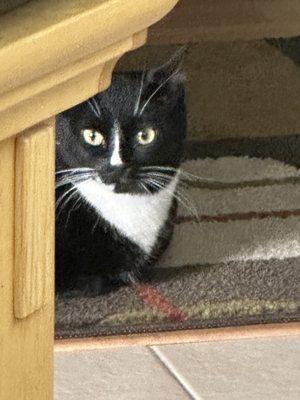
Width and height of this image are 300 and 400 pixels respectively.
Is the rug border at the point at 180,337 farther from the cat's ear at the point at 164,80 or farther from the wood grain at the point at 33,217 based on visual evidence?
the wood grain at the point at 33,217

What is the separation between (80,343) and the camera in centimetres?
Answer: 138

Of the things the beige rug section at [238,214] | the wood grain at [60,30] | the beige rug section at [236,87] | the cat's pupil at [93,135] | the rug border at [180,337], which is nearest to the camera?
the wood grain at [60,30]

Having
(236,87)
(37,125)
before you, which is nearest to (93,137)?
(236,87)

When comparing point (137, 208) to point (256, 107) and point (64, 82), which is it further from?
point (64, 82)

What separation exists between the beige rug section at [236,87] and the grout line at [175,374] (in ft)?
2.31

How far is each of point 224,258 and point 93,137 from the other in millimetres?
302

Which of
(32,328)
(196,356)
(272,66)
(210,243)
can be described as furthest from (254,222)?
(32,328)

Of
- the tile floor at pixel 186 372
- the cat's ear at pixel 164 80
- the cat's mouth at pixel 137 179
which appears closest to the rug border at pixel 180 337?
the tile floor at pixel 186 372

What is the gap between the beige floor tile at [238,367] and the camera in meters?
1.28

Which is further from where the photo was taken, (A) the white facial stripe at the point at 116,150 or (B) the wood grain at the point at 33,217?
(A) the white facial stripe at the point at 116,150

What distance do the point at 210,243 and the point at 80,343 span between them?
1.22 ft

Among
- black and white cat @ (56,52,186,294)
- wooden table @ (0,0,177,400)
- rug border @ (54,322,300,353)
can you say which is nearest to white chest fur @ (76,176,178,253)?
black and white cat @ (56,52,186,294)

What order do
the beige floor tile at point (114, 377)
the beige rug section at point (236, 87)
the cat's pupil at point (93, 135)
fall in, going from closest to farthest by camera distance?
the beige floor tile at point (114, 377) → the cat's pupil at point (93, 135) → the beige rug section at point (236, 87)

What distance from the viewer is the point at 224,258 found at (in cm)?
162
